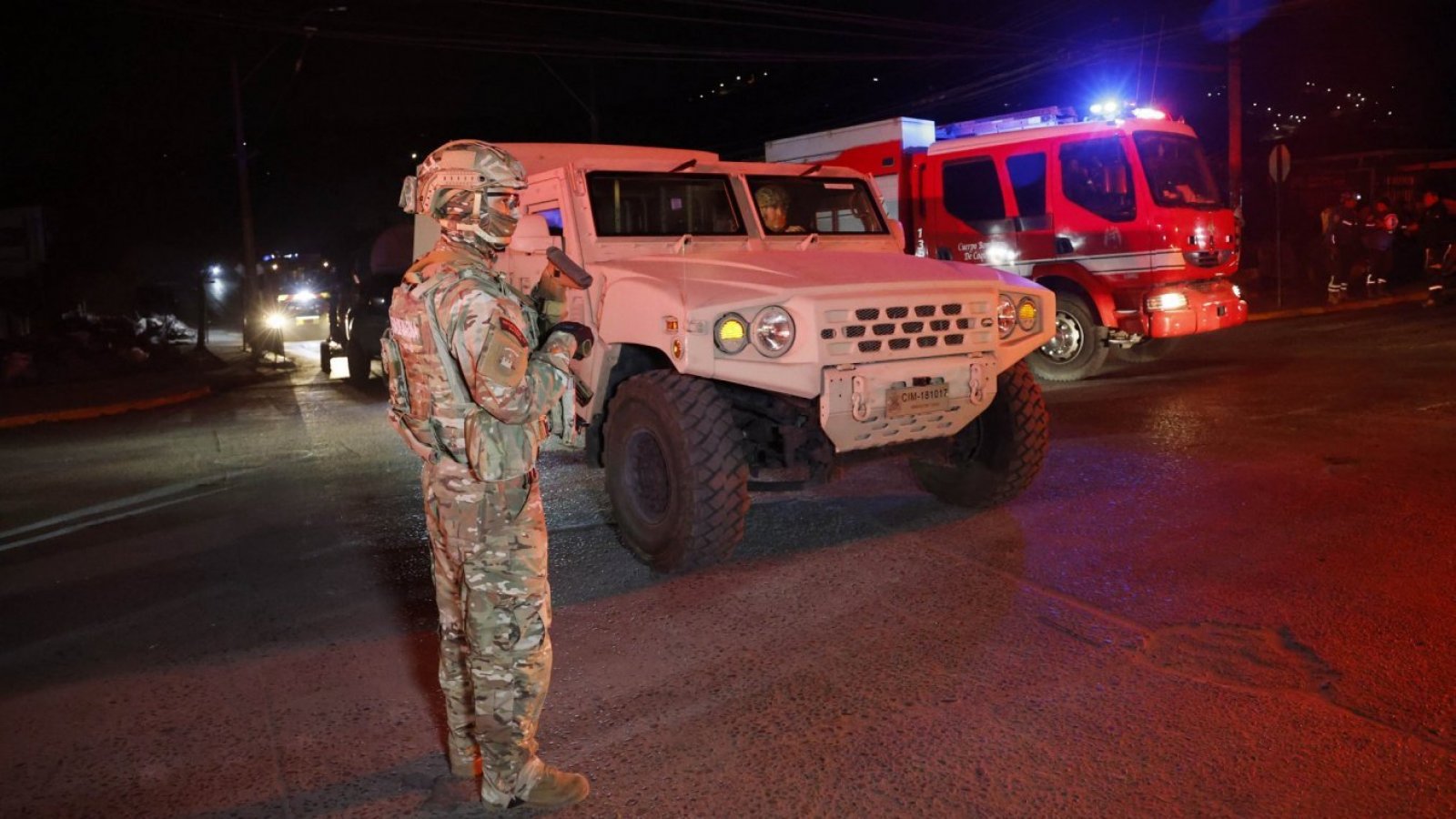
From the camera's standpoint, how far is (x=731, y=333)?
5.29 metres

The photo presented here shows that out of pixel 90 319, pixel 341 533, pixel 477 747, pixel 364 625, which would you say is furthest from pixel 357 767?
pixel 90 319

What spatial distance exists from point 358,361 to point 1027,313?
465 inches

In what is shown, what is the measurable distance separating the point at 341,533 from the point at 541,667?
402 centimetres

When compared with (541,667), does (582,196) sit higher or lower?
higher

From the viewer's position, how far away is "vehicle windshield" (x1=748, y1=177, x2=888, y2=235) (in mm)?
7043

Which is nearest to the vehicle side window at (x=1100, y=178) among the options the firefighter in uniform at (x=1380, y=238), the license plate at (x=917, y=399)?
the license plate at (x=917, y=399)

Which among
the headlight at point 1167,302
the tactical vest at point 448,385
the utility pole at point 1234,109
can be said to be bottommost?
the tactical vest at point 448,385

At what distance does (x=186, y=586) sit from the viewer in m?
5.89

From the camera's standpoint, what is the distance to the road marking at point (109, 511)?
23.9 feet

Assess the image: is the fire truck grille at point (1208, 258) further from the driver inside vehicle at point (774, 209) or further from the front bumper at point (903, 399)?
the front bumper at point (903, 399)

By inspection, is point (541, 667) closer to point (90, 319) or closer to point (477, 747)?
point (477, 747)

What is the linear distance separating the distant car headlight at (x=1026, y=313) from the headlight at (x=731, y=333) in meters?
1.64

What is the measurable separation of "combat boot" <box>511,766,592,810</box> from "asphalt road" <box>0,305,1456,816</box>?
0.16ft

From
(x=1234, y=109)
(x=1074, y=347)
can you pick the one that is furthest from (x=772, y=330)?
(x=1234, y=109)
